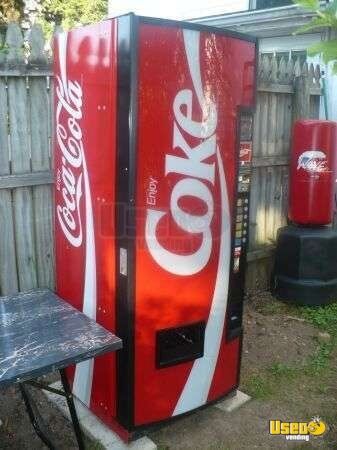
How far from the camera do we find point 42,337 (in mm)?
2094

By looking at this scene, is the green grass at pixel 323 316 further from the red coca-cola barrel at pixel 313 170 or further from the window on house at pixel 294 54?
the window on house at pixel 294 54

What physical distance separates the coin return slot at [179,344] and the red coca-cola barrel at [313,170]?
2312mm

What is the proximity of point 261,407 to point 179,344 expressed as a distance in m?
0.86

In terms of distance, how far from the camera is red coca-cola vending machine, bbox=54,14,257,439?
2254 millimetres

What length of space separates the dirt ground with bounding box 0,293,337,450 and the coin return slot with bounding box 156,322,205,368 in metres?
0.50

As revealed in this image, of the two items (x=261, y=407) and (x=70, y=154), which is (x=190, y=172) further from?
(x=261, y=407)

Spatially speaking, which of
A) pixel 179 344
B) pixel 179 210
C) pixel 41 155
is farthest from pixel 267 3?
pixel 179 344

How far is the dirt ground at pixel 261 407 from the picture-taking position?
2.75 meters

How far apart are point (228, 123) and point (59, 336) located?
55.0 inches

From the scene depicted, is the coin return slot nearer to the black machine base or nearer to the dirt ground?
the dirt ground

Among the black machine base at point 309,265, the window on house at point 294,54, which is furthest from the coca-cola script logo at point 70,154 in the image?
the window on house at point 294,54

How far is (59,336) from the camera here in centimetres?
211

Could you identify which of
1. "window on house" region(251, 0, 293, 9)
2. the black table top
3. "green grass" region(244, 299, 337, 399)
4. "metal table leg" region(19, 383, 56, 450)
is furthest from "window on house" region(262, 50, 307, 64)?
"metal table leg" region(19, 383, 56, 450)

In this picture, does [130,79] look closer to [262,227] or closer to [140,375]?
[140,375]
